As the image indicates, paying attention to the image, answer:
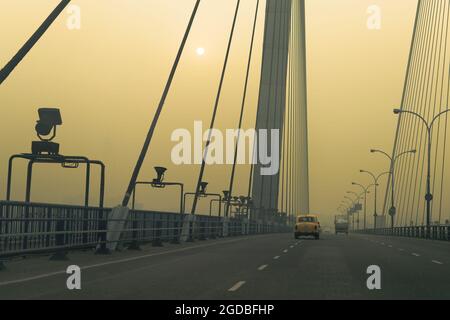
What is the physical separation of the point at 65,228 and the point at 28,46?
22.1ft

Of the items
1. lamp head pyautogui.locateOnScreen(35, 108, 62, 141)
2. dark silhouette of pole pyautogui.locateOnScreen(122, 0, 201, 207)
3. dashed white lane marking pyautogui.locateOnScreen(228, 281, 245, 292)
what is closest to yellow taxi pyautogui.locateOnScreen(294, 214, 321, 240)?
dark silhouette of pole pyautogui.locateOnScreen(122, 0, 201, 207)

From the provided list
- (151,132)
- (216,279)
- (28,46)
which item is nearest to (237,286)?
(216,279)

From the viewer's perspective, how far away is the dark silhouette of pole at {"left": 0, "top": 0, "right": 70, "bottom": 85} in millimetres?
13633

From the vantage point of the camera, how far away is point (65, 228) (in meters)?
19.6

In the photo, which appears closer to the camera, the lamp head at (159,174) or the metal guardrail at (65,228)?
the metal guardrail at (65,228)

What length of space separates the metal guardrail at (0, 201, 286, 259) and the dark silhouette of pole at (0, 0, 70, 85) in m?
3.18

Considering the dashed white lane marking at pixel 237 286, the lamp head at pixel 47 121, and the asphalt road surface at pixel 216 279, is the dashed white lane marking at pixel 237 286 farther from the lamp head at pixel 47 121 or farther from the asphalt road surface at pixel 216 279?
the lamp head at pixel 47 121

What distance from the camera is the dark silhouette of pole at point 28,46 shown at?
44.7 ft

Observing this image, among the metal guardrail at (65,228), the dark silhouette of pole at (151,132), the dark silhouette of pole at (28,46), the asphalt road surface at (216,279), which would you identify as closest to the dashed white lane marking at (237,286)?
the asphalt road surface at (216,279)

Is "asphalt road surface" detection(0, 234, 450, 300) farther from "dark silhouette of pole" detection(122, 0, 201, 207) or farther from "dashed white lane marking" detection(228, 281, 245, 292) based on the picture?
"dark silhouette of pole" detection(122, 0, 201, 207)

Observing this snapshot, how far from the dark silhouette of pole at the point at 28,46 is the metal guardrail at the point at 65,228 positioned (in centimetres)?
318

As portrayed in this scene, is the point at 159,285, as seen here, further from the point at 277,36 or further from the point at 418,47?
the point at 418,47

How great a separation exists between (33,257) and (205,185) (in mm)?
25218
